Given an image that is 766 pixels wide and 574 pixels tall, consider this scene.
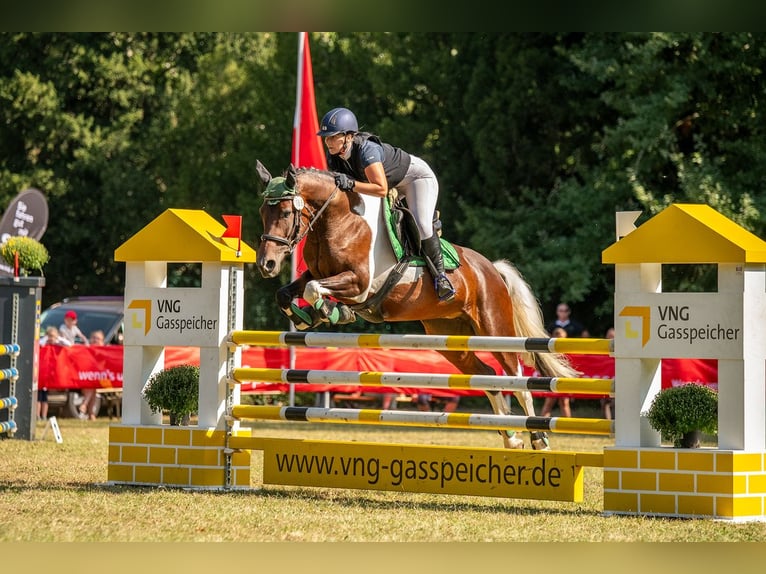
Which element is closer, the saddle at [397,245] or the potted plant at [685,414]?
the potted plant at [685,414]

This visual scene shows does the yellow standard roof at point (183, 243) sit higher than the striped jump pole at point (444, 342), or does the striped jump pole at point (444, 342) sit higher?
the yellow standard roof at point (183, 243)

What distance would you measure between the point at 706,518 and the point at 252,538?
2342mm

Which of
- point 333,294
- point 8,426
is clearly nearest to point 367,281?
point 333,294

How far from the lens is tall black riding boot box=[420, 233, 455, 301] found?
7355 mm

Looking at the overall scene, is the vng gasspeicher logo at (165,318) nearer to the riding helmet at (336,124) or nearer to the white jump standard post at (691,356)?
the riding helmet at (336,124)

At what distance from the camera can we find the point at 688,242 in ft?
20.0

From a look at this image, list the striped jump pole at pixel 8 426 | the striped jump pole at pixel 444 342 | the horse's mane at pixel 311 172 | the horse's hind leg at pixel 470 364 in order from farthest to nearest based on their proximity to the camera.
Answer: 1. the striped jump pole at pixel 8 426
2. the horse's hind leg at pixel 470 364
3. the horse's mane at pixel 311 172
4. the striped jump pole at pixel 444 342

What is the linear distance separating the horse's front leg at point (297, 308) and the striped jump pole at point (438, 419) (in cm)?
54

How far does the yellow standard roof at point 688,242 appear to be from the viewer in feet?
19.7

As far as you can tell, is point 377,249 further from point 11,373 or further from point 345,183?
point 11,373

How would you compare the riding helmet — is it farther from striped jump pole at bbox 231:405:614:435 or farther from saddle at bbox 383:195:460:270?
striped jump pole at bbox 231:405:614:435

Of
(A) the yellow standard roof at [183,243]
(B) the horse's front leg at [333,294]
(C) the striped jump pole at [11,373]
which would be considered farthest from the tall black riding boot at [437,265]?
(C) the striped jump pole at [11,373]

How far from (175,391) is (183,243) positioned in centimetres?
92
